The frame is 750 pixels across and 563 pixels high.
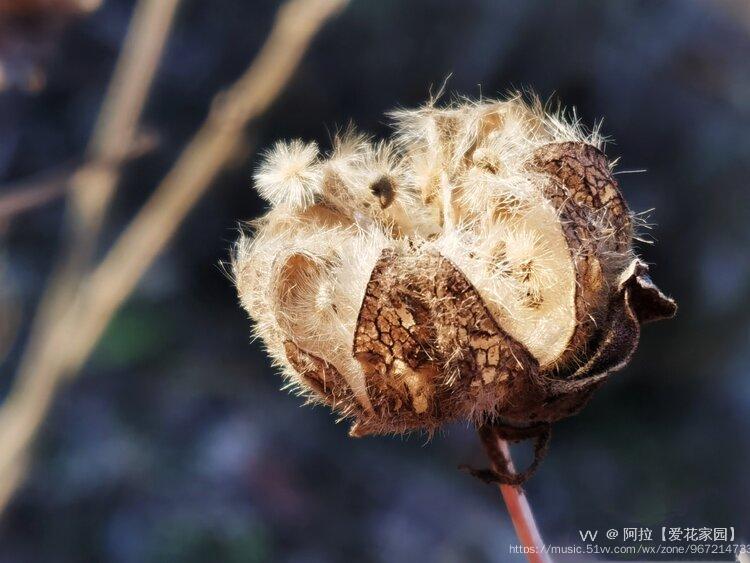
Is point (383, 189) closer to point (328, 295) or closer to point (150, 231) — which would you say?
point (328, 295)

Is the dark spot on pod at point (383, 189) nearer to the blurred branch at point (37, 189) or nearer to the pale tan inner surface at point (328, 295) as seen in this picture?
the pale tan inner surface at point (328, 295)

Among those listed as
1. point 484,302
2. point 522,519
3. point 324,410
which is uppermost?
point 324,410

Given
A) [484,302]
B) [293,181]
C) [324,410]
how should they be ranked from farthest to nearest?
1. [324,410]
2. [293,181]
3. [484,302]

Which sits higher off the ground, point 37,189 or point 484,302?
point 37,189

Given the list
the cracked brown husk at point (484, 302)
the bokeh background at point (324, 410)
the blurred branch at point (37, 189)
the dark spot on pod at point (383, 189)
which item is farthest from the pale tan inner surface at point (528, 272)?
the blurred branch at point (37, 189)

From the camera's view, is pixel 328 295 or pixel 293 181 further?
pixel 293 181

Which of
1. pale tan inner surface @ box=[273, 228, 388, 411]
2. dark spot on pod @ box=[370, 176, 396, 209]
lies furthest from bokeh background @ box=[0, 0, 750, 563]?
pale tan inner surface @ box=[273, 228, 388, 411]

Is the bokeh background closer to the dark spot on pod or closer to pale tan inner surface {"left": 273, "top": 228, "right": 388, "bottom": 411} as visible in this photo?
the dark spot on pod

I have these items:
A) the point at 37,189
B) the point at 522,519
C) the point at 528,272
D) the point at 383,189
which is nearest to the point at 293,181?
the point at 383,189
